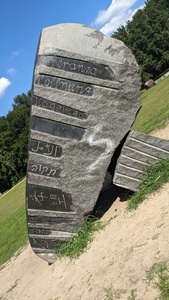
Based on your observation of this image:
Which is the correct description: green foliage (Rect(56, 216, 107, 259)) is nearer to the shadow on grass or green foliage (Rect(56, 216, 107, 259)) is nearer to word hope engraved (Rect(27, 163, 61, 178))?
the shadow on grass

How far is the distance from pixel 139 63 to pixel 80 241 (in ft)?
154

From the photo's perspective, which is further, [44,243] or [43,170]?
[44,243]

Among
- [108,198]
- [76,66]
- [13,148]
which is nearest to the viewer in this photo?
[76,66]

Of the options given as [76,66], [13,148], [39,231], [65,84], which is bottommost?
[13,148]

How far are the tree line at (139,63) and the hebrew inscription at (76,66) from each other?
39395mm

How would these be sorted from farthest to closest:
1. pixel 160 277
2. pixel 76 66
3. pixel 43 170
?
pixel 43 170 → pixel 76 66 → pixel 160 277

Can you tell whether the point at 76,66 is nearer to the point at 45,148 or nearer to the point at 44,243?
the point at 45,148

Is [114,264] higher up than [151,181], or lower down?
lower down

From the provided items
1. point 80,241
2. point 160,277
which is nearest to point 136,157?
point 80,241

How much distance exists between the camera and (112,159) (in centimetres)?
655

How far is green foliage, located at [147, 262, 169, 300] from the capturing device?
12.2 ft

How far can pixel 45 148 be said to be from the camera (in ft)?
19.4

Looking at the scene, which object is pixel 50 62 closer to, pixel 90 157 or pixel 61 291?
pixel 90 157

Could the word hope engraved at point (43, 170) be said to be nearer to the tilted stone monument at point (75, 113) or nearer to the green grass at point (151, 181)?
the tilted stone monument at point (75, 113)
